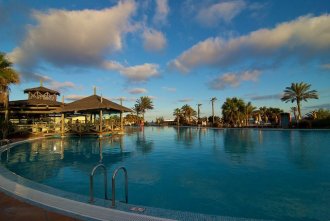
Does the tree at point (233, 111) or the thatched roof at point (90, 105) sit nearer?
the thatched roof at point (90, 105)

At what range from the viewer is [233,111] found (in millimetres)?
45938

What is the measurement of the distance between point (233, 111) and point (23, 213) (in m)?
44.8

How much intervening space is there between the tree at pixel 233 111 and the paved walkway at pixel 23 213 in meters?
43.7

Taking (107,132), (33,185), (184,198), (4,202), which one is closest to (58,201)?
(4,202)

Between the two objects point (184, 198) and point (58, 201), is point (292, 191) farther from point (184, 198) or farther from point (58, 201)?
point (58, 201)

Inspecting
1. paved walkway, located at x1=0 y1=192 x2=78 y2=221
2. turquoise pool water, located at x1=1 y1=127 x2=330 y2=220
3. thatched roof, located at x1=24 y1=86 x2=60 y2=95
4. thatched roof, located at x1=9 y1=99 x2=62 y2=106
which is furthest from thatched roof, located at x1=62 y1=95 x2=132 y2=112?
paved walkway, located at x1=0 y1=192 x2=78 y2=221

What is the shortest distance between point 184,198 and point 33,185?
366cm

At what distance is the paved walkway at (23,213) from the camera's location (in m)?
3.69

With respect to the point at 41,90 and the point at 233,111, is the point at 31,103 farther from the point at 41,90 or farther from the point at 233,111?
the point at 233,111

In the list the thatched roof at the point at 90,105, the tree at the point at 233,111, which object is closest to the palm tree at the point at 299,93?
the tree at the point at 233,111

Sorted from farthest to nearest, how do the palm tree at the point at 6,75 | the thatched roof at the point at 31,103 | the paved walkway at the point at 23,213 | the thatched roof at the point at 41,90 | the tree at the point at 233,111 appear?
1. the tree at the point at 233,111
2. the thatched roof at the point at 41,90
3. the thatched roof at the point at 31,103
4. the palm tree at the point at 6,75
5. the paved walkway at the point at 23,213

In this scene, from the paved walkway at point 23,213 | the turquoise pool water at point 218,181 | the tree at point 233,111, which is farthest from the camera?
the tree at point 233,111

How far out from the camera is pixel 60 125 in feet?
84.8

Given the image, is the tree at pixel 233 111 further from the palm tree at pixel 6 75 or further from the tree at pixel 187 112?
the palm tree at pixel 6 75
